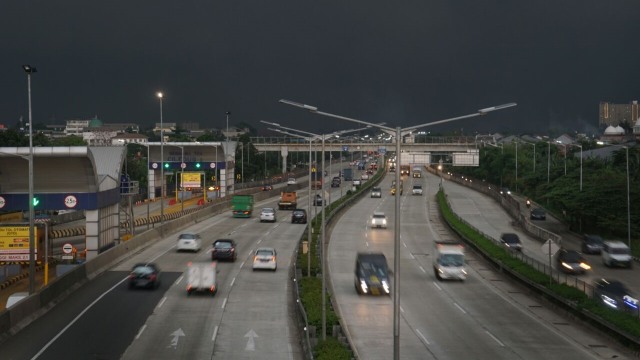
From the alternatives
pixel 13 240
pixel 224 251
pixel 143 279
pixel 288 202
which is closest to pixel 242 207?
pixel 288 202

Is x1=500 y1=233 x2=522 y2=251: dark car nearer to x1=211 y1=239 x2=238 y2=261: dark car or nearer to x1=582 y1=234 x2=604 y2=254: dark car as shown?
x1=582 y1=234 x2=604 y2=254: dark car

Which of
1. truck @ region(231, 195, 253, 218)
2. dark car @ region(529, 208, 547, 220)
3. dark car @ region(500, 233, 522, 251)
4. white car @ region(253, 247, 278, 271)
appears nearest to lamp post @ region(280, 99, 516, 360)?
white car @ region(253, 247, 278, 271)

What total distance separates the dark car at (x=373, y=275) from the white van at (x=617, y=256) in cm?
2010

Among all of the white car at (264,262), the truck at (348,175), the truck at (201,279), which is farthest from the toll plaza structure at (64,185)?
the truck at (348,175)

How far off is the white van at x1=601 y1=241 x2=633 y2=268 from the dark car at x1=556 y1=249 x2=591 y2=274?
440cm

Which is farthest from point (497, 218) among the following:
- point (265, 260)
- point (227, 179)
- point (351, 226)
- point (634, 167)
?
point (265, 260)

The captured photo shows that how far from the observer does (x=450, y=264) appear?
Answer: 4484cm

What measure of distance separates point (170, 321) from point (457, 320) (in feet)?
38.9

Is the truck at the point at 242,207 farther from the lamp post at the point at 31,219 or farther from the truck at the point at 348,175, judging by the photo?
the truck at the point at 348,175

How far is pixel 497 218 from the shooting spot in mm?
88188

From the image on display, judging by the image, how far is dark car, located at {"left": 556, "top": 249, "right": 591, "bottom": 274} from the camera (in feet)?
158

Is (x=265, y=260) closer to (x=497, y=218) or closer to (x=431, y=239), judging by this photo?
(x=431, y=239)

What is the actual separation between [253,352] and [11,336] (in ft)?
29.4

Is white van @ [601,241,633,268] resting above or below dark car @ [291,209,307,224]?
below
